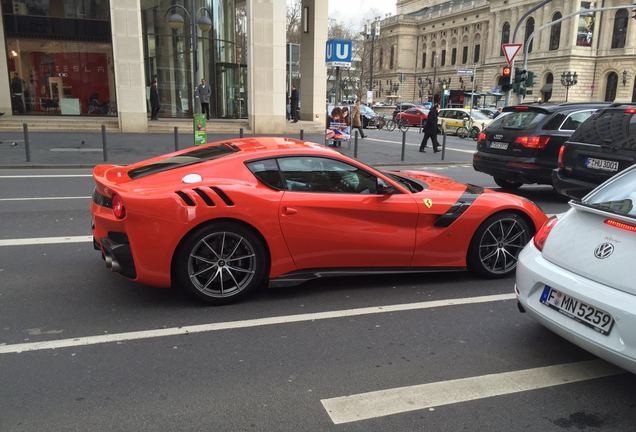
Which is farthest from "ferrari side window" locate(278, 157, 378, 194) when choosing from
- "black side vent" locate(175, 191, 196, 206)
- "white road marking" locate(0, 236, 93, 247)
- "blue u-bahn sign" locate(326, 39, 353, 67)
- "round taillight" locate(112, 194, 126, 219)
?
"blue u-bahn sign" locate(326, 39, 353, 67)

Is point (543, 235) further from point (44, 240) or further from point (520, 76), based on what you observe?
point (520, 76)

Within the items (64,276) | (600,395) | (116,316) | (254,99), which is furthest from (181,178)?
(254,99)

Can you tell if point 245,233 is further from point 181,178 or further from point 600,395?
point 600,395

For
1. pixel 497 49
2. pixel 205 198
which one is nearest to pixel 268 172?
pixel 205 198

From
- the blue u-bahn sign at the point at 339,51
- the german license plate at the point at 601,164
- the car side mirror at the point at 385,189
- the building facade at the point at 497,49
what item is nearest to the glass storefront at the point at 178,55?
the blue u-bahn sign at the point at 339,51

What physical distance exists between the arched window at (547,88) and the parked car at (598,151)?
77.8 meters

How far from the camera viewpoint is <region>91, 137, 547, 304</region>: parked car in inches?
167

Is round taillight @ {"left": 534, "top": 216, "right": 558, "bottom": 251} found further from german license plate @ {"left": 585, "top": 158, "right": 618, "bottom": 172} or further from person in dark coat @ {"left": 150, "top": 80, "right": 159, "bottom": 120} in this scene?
person in dark coat @ {"left": 150, "top": 80, "right": 159, "bottom": 120}

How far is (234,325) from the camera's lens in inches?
162

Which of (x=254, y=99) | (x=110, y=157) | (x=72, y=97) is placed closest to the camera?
(x=110, y=157)

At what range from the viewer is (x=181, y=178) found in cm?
443

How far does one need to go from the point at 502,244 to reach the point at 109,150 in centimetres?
1348

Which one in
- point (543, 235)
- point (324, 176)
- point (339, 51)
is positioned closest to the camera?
point (543, 235)

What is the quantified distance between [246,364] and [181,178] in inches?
68.5
